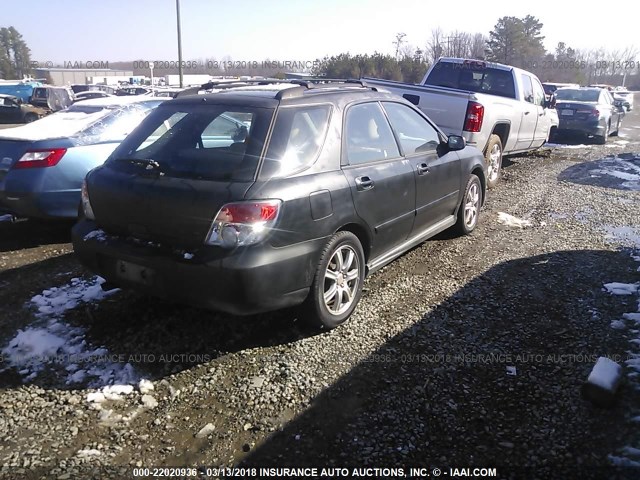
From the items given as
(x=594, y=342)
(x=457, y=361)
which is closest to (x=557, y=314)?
(x=594, y=342)

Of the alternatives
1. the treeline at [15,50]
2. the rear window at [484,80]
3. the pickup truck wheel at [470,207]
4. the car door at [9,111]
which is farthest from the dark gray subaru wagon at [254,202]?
the treeline at [15,50]

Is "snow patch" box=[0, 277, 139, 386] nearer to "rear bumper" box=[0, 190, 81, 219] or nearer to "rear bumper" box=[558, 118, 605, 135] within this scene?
"rear bumper" box=[0, 190, 81, 219]

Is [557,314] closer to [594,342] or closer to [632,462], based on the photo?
[594,342]

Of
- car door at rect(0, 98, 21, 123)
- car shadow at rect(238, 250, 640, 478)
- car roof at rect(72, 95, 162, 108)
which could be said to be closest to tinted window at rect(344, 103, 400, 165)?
car shadow at rect(238, 250, 640, 478)

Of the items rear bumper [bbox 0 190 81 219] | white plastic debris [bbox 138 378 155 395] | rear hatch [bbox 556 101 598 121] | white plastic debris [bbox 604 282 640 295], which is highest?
rear hatch [bbox 556 101 598 121]

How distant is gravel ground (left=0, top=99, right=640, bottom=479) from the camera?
2.61m

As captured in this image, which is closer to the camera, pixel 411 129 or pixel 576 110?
pixel 411 129

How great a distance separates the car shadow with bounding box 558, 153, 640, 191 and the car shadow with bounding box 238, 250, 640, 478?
5.69 m

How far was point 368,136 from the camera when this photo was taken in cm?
419

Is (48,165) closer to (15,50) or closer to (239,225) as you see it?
(239,225)

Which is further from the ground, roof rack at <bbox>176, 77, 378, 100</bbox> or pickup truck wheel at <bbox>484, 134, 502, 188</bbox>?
roof rack at <bbox>176, 77, 378, 100</bbox>

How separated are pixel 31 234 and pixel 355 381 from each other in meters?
4.60

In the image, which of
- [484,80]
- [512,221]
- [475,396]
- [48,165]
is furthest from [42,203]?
[484,80]

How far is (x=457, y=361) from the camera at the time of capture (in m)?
3.42
